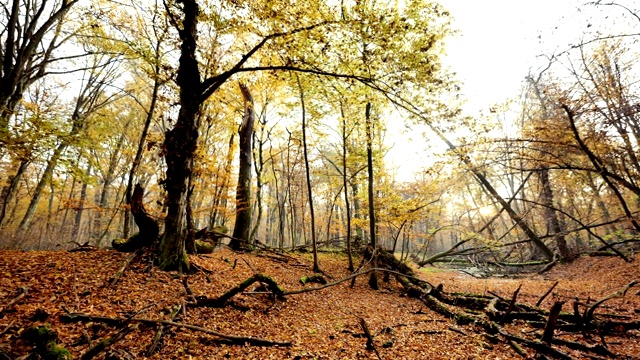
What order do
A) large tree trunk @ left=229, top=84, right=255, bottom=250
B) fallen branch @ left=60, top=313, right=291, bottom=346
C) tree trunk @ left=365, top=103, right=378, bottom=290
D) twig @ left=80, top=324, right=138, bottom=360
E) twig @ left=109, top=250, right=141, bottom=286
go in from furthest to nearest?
large tree trunk @ left=229, top=84, right=255, bottom=250 < tree trunk @ left=365, top=103, right=378, bottom=290 < twig @ left=109, top=250, right=141, bottom=286 < fallen branch @ left=60, top=313, right=291, bottom=346 < twig @ left=80, top=324, right=138, bottom=360

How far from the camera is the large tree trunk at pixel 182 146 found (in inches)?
227

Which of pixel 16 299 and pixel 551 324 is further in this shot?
pixel 551 324

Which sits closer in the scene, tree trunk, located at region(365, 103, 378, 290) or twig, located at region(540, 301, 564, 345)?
twig, located at region(540, 301, 564, 345)

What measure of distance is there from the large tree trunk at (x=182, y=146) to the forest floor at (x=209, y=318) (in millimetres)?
582

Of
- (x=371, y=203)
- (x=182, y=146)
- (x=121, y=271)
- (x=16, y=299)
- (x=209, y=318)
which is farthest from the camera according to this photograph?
(x=371, y=203)

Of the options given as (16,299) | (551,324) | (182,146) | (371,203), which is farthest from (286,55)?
(551,324)

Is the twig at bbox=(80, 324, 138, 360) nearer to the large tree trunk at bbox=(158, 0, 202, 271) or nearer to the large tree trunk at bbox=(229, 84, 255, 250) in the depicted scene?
the large tree trunk at bbox=(158, 0, 202, 271)

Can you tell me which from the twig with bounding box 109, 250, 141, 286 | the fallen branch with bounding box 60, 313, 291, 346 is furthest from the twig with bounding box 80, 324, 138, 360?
the twig with bounding box 109, 250, 141, 286

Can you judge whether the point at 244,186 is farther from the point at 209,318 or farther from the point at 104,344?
the point at 104,344

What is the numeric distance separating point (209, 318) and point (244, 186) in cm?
721

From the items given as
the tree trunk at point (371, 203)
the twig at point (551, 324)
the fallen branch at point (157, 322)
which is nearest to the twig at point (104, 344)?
the fallen branch at point (157, 322)

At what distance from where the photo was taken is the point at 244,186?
36.9ft

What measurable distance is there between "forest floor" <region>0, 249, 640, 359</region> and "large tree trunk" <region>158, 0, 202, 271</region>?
582 mm

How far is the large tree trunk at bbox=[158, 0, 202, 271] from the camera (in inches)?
227
